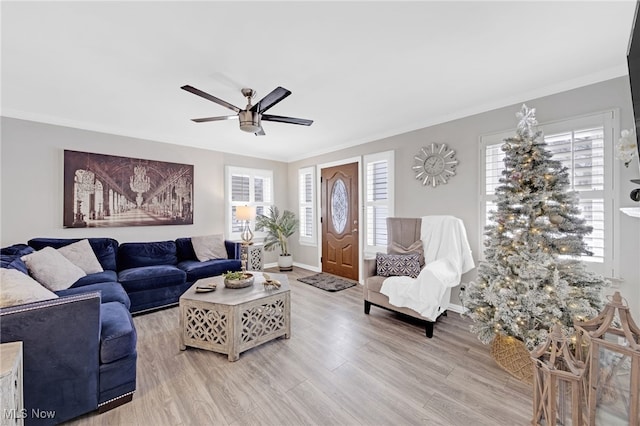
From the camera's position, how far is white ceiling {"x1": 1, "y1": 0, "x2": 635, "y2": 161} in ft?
5.22

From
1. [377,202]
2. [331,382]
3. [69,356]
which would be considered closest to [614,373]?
[331,382]

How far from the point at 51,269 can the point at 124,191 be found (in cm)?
152

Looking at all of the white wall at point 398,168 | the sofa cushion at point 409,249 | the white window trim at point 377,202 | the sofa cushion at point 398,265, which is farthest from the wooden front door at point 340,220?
the sofa cushion at point 398,265

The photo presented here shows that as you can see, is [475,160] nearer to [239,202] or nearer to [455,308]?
[455,308]

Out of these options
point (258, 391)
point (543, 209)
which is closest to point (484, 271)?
point (543, 209)

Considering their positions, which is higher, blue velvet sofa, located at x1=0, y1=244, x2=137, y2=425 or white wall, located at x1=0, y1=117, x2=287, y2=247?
white wall, located at x1=0, y1=117, x2=287, y2=247

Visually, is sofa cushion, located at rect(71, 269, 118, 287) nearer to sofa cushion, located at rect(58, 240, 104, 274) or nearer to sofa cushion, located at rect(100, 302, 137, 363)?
sofa cushion, located at rect(58, 240, 104, 274)

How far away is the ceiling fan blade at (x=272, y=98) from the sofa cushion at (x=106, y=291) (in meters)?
2.19

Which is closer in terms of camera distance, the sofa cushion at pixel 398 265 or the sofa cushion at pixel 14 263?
the sofa cushion at pixel 14 263

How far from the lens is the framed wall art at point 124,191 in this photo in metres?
3.44

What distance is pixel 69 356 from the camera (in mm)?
1462

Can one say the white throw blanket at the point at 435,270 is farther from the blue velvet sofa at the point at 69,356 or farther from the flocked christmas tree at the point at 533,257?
the blue velvet sofa at the point at 69,356

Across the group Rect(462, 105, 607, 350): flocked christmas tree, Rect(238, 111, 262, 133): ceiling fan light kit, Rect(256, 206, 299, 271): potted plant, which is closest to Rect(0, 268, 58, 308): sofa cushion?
Rect(238, 111, 262, 133): ceiling fan light kit

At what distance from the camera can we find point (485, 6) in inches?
61.0
